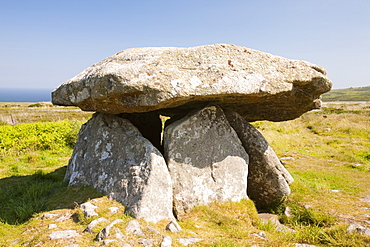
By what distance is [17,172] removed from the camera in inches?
370

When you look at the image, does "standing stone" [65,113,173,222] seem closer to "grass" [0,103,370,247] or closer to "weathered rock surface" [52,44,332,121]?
"grass" [0,103,370,247]

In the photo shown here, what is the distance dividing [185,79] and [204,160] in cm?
212

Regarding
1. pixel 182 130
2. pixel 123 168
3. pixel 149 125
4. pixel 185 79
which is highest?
pixel 185 79

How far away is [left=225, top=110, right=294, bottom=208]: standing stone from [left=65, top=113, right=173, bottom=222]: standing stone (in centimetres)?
292

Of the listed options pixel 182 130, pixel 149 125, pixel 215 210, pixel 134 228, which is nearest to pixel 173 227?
pixel 134 228

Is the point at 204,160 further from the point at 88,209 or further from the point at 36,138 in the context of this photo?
the point at 36,138

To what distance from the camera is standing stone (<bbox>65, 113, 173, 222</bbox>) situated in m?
5.45

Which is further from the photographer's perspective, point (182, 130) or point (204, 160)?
point (182, 130)

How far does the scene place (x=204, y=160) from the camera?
21.9ft

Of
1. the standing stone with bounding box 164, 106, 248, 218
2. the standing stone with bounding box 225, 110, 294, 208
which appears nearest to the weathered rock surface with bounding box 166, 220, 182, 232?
the standing stone with bounding box 164, 106, 248, 218

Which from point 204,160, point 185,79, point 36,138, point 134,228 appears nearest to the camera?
point 134,228

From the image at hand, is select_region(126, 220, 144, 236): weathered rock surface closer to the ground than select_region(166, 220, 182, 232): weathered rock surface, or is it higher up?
higher up

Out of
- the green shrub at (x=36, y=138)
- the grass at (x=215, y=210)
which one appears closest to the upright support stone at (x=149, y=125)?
the grass at (x=215, y=210)

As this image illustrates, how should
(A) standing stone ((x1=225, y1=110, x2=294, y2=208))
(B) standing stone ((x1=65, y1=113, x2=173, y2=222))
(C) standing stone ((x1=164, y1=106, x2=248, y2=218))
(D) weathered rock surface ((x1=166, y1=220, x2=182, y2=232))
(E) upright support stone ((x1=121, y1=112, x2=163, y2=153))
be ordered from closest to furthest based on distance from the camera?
(D) weathered rock surface ((x1=166, y1=220, x2=182, y2=232)) → (B) standing stone ((x1=65, y1=113, x2=173, y2=222)) → (C) standing stone ((x1=164, y1=106, x2=248, y2=218)) → (A) standing stone ((x1=225, y1=110, x2=294, y2=208)) → (E) upright support stone ((x1=121, y1=112, x2=163, y2=153))
